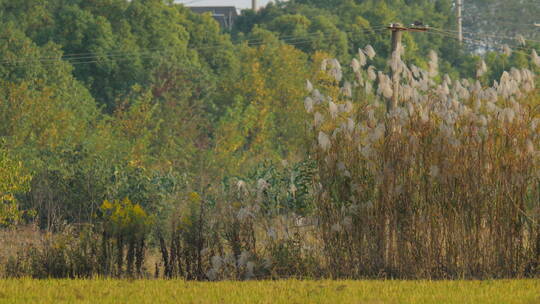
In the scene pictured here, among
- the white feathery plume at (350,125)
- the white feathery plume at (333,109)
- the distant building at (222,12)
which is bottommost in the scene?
the distant building at (222,12)

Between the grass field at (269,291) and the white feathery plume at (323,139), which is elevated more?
the white feathery plume at (323,139)

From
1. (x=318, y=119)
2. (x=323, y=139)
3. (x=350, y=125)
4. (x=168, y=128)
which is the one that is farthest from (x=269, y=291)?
(x=168, y=128)

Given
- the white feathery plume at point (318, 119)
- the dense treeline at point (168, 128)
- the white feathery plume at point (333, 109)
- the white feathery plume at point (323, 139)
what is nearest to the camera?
the white feathery plume at point (323, 139)

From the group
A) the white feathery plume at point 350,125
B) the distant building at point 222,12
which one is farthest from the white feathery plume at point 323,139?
the distant building at point 222,12

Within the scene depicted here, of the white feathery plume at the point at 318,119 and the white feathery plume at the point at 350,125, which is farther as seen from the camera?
the white feathery plume at the point at 318,119

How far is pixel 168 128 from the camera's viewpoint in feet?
106

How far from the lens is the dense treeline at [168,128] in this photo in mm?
9820

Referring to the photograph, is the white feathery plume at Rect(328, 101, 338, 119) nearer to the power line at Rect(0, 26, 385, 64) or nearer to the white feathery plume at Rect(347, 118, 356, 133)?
the white feathery plume at Rect(347, 118, 356, 133)

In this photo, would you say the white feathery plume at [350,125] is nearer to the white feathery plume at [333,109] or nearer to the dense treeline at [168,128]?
the white feathery plume at [333,109]

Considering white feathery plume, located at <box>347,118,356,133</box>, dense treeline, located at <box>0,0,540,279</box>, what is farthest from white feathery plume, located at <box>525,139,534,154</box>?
white feathery plume, located at <box>347,118,356,133</box>

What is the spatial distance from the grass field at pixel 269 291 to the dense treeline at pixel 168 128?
931mm

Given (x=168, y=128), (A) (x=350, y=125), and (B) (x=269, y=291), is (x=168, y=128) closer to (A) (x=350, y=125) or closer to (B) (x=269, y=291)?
(A) (x=350, y=125)

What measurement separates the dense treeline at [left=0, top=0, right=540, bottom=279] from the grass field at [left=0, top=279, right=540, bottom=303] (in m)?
0.93

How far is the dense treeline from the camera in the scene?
387 inches
